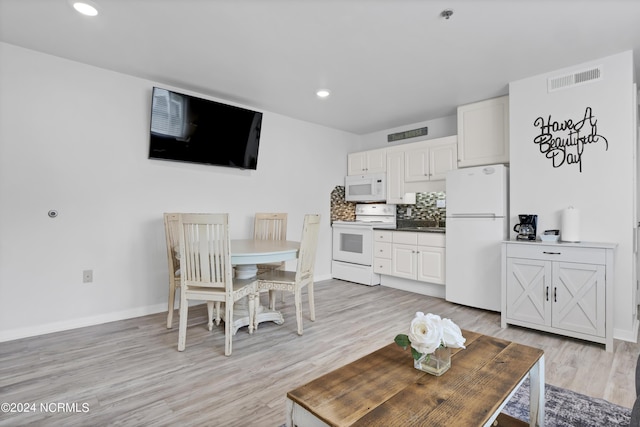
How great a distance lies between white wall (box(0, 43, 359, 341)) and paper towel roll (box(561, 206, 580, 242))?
360cm

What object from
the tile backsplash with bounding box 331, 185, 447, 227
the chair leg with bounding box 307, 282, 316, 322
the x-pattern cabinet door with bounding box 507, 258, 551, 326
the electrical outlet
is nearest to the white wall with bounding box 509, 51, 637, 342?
the x-pattern cabinet door with bounding box 507, 258, 551, 326

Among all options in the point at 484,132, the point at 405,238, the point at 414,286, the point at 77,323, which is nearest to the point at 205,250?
the point at 77,323

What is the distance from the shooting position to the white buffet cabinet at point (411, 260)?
13.2 feet

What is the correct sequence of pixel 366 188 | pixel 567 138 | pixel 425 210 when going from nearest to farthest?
pixel 567 138, pixel 425 210, pixel 366 188

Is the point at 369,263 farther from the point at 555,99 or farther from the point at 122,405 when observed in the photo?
the point at 122,405

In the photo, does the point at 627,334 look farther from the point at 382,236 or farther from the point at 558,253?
the point at 382,236

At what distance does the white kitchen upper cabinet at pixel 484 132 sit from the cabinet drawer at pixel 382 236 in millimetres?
1307

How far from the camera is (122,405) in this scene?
177cm

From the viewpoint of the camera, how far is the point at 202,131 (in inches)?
141

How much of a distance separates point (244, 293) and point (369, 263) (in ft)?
8.26

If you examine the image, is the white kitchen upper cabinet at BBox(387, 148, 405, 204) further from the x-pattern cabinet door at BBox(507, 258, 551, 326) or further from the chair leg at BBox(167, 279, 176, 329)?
the chair leg at BBox(167, 279, 176, 329)

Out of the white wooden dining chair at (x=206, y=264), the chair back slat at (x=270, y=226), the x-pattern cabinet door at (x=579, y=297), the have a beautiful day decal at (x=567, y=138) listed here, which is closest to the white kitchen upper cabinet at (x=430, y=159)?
the have a beautiful day decal at (x=567, y=138)

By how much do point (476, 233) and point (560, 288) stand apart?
0.98 m

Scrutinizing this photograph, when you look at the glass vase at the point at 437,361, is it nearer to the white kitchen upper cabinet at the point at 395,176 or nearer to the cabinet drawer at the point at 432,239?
the cabinet drawer at the point at 432,239
